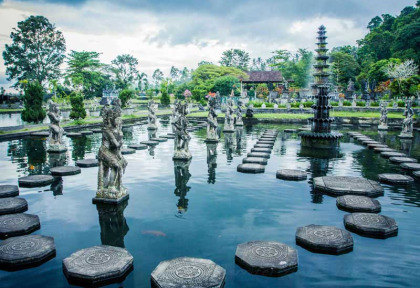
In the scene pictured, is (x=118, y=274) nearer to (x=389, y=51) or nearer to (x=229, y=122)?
(x=229, y=122)

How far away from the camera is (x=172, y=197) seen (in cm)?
970

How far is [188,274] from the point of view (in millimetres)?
5406

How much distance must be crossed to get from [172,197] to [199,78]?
5943cm

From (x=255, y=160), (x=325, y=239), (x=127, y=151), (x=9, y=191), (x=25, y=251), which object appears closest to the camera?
(x=25, y=251)

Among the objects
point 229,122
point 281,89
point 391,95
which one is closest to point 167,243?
point 229,122

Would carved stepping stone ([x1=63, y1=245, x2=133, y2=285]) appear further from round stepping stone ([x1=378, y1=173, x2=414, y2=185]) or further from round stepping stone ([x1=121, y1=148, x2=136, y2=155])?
round stepping stone ([x1=121, y1=148, x2=136, y2=155])

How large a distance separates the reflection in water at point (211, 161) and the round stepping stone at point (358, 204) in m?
4.31

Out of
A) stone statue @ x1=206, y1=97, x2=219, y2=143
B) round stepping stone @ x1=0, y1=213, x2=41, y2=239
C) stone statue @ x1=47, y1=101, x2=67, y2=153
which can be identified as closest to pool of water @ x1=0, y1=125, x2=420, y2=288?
round stepping stone @ x1=0, y1=213, x2=41, y2=239

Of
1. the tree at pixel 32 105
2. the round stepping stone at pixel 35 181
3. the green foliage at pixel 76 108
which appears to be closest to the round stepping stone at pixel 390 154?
the round stepping stone at pixel 35 181

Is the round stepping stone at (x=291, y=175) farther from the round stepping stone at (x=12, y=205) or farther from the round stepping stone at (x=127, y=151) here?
the round stepping stone at (x=12, y=205)

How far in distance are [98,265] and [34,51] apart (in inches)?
2469

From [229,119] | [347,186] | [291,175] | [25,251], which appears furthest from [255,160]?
[229,119]

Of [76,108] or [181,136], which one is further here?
[76,108]

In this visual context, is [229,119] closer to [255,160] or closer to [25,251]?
[255,160]
